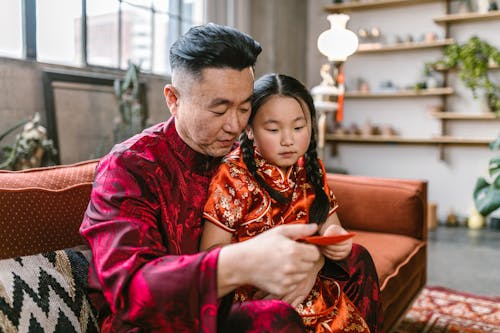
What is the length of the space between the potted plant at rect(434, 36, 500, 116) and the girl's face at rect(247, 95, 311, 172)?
4126 millimetres

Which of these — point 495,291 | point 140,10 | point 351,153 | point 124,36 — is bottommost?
point 495,291

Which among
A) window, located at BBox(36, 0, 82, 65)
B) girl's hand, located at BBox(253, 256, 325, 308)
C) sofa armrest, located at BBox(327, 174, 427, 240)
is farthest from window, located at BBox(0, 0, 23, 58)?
girl's hand, located at BBox(253, 256, 325, 308)

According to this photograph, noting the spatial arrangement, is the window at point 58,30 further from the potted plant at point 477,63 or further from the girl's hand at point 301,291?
the potted plant at point 477,63

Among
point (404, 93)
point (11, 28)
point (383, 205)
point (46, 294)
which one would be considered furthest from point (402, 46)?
point (46, 294)

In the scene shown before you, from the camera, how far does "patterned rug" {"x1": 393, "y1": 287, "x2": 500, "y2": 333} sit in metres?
2.25

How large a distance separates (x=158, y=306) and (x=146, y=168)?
327mm

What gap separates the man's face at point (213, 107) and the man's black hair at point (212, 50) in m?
0.02

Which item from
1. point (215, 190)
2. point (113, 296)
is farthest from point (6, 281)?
point (215, 190)

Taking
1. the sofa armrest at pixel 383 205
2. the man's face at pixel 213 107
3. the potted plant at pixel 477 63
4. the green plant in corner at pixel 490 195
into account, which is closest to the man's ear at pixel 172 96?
the man's face at pixel 213 107

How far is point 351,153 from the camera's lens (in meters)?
5.82

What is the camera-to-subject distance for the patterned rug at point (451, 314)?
225 cm

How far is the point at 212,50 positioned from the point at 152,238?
424mm

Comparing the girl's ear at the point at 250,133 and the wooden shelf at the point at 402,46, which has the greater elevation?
the wooden shelf at the point at 402,46

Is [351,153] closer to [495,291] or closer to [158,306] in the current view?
[495,291]
